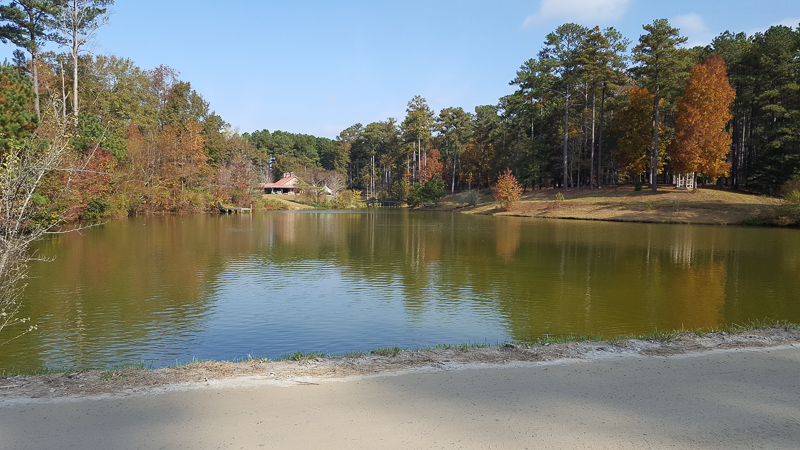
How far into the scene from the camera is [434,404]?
13.5 feet

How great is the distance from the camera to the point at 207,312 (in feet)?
32.1

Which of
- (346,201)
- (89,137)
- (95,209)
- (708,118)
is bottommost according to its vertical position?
(95,209)

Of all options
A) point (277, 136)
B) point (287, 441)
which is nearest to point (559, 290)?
point (287, 441)

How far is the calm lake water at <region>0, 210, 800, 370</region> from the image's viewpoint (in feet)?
26.0

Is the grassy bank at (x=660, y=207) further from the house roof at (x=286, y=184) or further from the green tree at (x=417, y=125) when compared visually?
the house roof at (x=286, y=184)

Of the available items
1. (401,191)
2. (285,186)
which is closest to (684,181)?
(401,191)

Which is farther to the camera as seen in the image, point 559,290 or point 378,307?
point 559,290

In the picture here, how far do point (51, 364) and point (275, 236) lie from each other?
2001 cm

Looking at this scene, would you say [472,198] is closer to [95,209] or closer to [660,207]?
[660,207]

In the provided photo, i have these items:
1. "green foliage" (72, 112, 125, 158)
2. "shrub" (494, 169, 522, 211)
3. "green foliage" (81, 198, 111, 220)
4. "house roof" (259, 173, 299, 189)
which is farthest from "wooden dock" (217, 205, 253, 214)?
"house roof" (259, 173, 299, 189)

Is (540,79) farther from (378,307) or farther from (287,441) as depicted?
(287,441)

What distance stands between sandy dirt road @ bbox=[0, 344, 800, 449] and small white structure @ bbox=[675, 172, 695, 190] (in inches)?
1691

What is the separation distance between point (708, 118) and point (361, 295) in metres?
38.7

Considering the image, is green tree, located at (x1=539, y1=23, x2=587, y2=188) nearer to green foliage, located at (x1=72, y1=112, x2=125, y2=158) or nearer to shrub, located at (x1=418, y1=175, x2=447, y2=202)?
shrub, located at (x1=418, y1=175, x2=447, y2=202)
